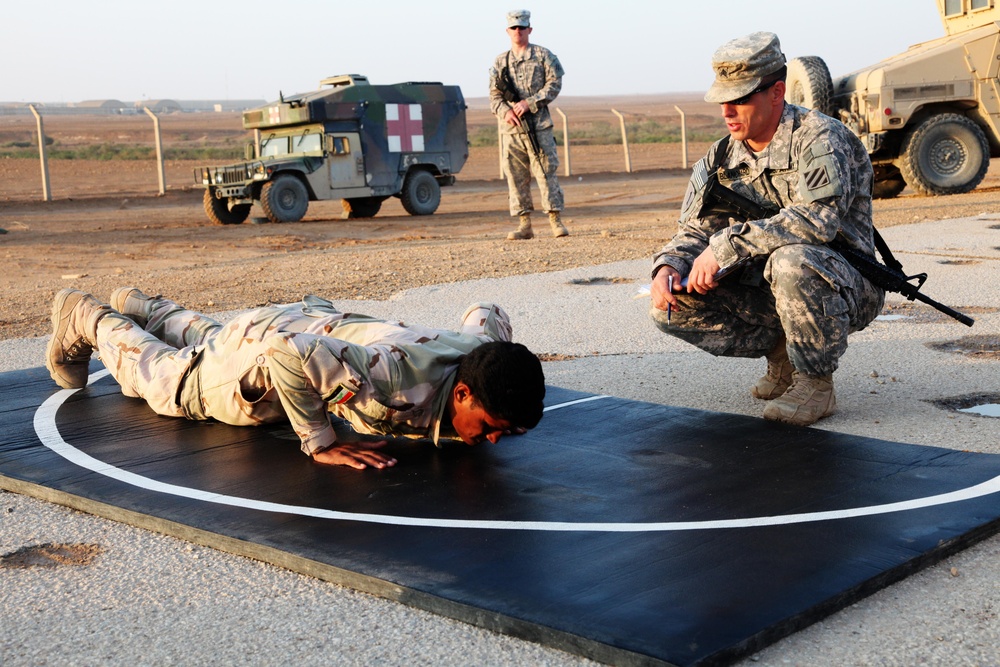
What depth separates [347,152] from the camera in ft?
51.7

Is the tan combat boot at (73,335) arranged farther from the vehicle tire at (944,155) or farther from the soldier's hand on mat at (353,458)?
the vehicle tire at (944,155)

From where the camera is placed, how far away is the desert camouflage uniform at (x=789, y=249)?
12.3 ft

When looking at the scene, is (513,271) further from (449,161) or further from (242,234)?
(449,161)

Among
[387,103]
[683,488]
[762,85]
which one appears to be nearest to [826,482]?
[683,488]

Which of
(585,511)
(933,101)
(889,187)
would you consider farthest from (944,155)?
(585,511)

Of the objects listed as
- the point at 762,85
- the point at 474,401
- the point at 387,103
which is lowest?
the point at 474,401

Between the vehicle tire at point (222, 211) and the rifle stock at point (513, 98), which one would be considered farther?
the vehicle tire at point (222, 211)

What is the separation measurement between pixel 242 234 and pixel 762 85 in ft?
36.2

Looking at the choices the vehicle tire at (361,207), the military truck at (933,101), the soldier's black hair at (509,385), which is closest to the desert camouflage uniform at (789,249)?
the soldier's black hair at (509,385)

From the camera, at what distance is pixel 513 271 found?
29.2ft

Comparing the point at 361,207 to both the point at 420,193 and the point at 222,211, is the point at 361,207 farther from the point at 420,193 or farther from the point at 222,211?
the point at 222,211

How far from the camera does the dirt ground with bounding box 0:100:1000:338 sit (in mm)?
8656

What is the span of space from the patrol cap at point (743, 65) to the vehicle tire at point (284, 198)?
12.0 metres

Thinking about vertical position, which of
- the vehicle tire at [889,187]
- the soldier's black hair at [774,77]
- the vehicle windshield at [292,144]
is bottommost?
the vehicle tire at [889,187]
